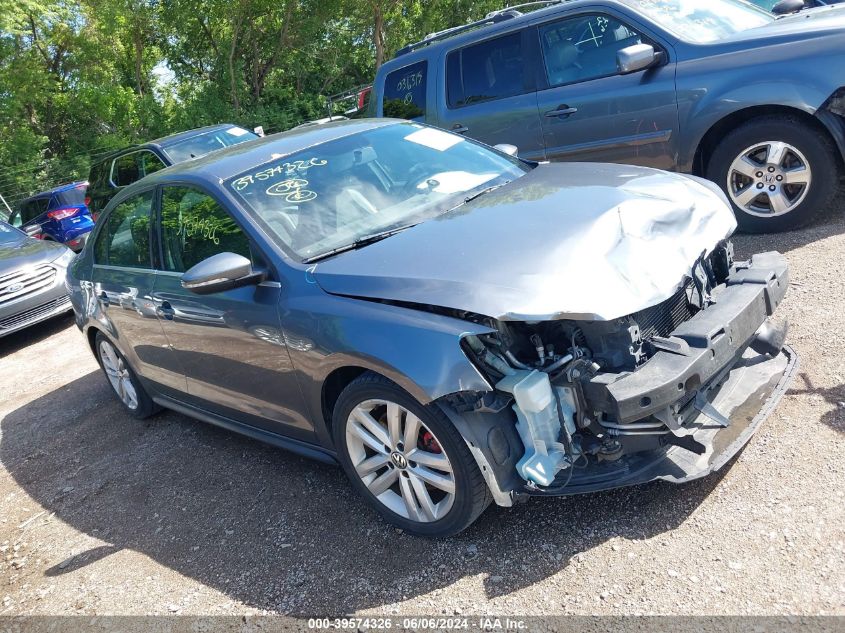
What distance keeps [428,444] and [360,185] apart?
1.52 meters

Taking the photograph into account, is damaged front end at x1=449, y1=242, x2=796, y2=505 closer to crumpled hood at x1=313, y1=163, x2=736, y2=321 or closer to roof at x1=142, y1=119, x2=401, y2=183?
crumpled hood at x1=313, y1=163, x2=736, y2=321

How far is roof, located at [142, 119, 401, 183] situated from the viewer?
394 centimetres

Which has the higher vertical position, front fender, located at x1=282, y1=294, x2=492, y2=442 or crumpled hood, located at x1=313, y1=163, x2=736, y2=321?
crumpled hood, located at x1=313, y1=163, x2=736, y2=321

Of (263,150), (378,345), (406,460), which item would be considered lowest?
(406,460)

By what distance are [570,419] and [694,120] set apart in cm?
369

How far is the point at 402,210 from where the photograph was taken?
3650mm

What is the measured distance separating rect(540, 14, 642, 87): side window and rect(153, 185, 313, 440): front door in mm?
3538

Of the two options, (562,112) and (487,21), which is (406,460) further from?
(487,21)

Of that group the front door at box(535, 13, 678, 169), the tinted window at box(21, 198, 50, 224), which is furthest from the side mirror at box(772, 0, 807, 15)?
the tinted window at box(21, 198, 50, 224)

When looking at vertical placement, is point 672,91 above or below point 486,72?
below

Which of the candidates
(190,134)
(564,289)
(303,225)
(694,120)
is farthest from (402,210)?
(190,134)

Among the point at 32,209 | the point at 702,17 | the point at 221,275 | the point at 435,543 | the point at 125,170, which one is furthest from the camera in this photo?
the point at 32,209

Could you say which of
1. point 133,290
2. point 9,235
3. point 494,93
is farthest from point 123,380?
point 9,235

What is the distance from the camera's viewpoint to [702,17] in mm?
5844
